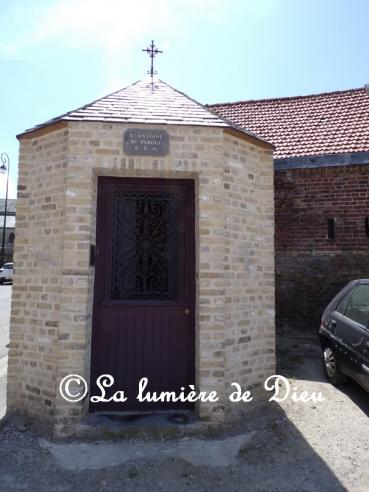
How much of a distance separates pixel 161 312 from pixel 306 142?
607 cm

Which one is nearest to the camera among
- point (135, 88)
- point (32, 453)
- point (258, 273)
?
point (32, 453)

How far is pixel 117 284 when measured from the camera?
4094 mm

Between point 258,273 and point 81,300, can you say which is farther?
point 258,273

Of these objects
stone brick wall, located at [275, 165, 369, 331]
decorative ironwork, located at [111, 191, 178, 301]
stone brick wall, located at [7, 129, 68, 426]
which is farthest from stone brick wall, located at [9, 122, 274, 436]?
stone brick wall, located at [275, 165, 369, 331]

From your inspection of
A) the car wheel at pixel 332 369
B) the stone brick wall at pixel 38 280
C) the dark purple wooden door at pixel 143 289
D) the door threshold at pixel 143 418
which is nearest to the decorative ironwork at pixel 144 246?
the dark purple wooden door at pixel 143 289

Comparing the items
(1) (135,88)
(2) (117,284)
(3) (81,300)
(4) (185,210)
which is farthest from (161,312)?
(1) (135,88)

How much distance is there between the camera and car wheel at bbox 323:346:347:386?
496 centimetres

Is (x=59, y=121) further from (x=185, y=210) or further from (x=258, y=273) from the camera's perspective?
(x=258, y=273)

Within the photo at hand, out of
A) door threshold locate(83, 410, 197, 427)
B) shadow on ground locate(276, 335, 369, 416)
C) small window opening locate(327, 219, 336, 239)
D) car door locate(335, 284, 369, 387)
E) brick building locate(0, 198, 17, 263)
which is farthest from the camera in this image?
brick building locate(0, 198, 17, 263)

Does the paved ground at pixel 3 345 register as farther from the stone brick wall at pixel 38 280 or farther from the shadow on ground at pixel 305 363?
the shadow on ground at pixel 305 363

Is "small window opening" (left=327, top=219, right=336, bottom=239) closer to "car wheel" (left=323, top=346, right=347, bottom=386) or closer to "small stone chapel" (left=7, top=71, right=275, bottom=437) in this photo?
"car wheel" (left=323, top=346, right=347, bottom=386)

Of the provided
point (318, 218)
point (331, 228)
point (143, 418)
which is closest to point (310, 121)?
point (318, 218)

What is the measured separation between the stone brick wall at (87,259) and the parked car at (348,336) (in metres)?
1.13

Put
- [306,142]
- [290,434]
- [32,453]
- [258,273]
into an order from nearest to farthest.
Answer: [32,453]
[290,434]
[258,273]
[306,142]
